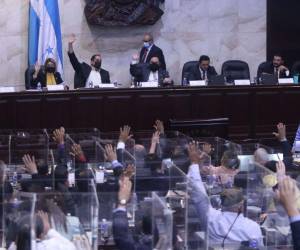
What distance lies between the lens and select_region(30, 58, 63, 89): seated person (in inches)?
489

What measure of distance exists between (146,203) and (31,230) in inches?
38.0

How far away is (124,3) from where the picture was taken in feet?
47.2

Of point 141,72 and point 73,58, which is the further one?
point 73,58

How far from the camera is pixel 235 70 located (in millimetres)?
13828

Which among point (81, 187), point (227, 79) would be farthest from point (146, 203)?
point (227, 79)

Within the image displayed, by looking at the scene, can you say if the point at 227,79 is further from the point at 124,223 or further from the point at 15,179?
the point at 124,223

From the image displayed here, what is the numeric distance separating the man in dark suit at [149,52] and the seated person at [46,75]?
1931mm

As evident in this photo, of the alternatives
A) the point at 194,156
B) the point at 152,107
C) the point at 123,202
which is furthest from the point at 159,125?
the point at 123,202

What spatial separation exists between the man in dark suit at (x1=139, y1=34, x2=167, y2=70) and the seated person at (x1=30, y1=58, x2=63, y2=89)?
193 centimetres

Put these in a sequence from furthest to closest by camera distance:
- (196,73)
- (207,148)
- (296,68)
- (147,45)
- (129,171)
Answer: (147,45)
(296,68)
(196,73)
(207,148)
(129,171)

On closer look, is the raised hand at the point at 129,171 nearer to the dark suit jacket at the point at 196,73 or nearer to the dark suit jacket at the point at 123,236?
the dark suit jacket at the point at 123,236

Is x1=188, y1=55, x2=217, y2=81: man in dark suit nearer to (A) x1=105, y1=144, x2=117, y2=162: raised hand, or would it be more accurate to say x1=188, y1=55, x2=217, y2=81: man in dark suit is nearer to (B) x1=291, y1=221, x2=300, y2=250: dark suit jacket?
(A) x1=105, y1=144, x2=117, y2=162: raised hand

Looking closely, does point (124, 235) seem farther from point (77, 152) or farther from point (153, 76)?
point (153, 76)

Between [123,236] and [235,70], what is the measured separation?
9535mm
